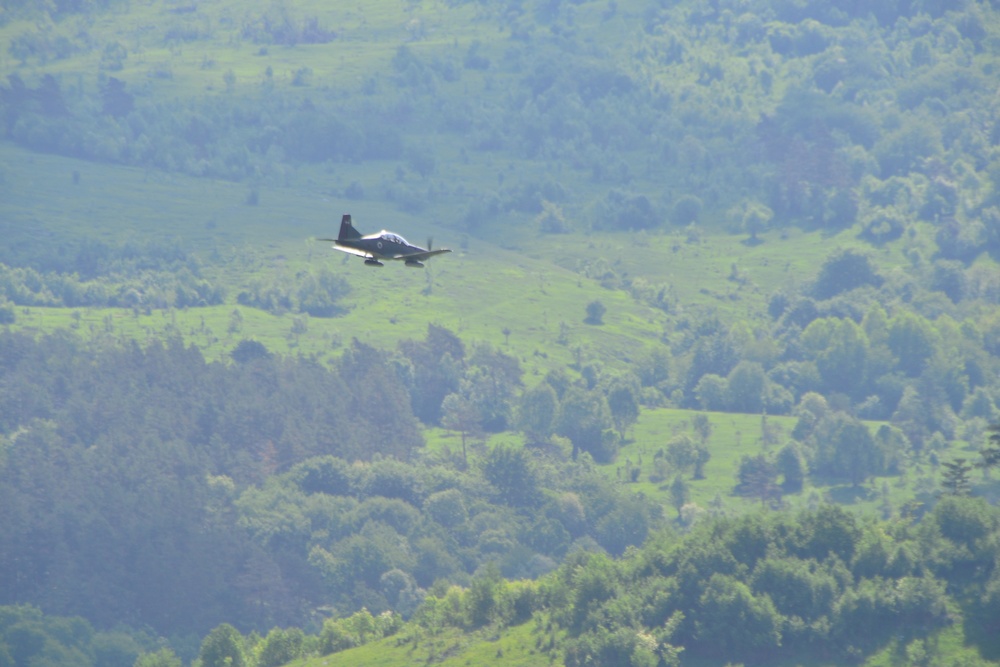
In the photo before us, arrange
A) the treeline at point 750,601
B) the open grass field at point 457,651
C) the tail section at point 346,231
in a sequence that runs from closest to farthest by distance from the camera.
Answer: the tail section at point 346,231, the treeline at point 750,601, the open grass field at point 457,651

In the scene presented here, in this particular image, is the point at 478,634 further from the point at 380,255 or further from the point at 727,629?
the point at 380,255

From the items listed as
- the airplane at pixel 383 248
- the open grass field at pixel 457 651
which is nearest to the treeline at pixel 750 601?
the open grass field at pixel 457 651

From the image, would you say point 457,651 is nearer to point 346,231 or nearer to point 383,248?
point 346,231

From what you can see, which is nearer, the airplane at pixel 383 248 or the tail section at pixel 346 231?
the airplane at pixel 383 248

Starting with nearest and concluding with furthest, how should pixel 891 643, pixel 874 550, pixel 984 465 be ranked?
pixel 891 643 < pixel 874 550 < pixel 984 465

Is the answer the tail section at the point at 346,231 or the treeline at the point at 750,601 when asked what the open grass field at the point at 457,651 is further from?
the tail section at the point at 346,231

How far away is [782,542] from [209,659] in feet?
179

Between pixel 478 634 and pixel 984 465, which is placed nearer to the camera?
pixel 478 634

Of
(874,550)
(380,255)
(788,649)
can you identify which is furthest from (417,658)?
(380,255)

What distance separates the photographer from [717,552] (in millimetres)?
153750

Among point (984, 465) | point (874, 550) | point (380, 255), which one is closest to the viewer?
point (380, 255)

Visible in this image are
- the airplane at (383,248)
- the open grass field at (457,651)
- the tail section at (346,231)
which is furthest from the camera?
the open grass field at (457,651)

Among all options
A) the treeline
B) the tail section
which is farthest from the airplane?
the treeline

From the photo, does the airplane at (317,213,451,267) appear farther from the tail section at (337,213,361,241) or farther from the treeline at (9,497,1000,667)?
the treeline at (9,497,1000,667)
